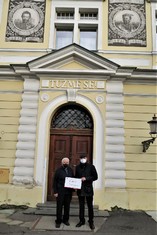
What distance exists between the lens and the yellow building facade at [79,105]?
9.10 metres

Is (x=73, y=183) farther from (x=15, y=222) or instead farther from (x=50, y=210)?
(x=50, y=210)

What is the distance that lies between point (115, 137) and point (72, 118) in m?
1.75

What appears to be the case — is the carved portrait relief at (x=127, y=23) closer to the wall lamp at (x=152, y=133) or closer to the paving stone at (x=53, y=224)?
the wall lamp at (x=152, y=133)

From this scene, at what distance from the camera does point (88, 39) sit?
10969 mm

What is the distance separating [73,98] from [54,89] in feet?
2.52

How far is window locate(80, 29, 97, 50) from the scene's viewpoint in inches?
425

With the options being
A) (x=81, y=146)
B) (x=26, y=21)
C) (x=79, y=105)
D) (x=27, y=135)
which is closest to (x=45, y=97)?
(x=79, y=105)

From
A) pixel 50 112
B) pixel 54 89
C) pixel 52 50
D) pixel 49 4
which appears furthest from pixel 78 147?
pixel 49 4

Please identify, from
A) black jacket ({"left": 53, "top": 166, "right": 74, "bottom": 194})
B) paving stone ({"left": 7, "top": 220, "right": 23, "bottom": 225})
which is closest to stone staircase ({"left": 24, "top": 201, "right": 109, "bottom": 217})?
paving stone ({"left": 7, "top": 220, "right": 23, "bottom": 225})

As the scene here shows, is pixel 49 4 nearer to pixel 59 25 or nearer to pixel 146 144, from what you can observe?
pixel 59 25

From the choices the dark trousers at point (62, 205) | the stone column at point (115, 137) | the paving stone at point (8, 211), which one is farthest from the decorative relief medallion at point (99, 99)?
the paving stone at point (8, 211)

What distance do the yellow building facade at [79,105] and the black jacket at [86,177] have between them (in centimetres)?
222

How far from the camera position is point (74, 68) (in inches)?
386

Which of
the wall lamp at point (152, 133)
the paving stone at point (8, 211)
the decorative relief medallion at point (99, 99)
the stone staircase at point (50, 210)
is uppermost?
the decorative relief medallion at point (99, 99)
